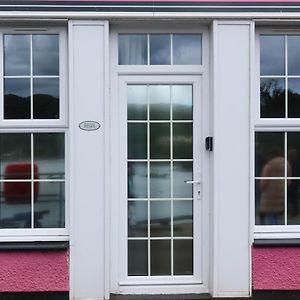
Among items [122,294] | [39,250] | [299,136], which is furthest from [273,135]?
[39,250]

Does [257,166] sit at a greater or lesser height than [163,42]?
lesser

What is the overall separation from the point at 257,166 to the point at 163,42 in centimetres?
161

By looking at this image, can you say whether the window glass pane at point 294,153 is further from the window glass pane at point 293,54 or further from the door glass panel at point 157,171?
the door glass panel at point 157,171

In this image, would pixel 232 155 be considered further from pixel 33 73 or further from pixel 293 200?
pixel 33 73

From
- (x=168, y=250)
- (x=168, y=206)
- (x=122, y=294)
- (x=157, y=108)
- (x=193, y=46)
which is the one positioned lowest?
(x=122, y=294)

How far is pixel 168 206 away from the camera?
559 cm

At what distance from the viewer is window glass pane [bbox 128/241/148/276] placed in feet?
18.3

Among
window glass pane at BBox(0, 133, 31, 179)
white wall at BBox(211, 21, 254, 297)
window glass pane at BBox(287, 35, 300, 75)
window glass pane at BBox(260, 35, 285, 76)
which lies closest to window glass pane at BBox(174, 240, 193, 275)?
white wall at BBox(211, 21, 254, 297)

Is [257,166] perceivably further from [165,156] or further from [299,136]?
[165,156]

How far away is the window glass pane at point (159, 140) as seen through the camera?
18.3 ft

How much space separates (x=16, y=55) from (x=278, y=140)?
2.83 meters

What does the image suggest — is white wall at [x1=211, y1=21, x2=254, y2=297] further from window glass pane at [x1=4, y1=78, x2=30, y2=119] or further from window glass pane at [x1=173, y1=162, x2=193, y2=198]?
window glass pane at [x1=4, y1=78, x2=30, y2=119]

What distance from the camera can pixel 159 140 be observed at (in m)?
5.59

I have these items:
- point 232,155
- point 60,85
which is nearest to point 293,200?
point 232,155
